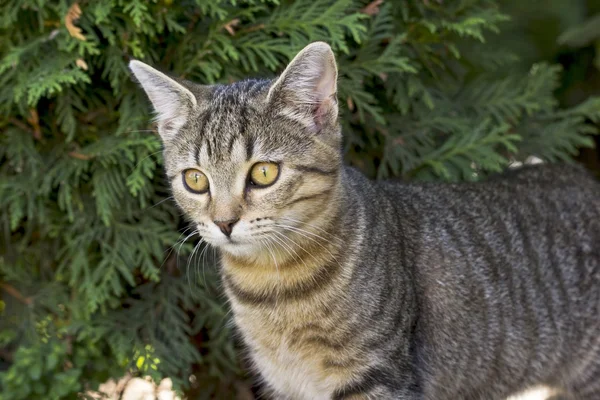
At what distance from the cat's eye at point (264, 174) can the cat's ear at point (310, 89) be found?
0.23 meters

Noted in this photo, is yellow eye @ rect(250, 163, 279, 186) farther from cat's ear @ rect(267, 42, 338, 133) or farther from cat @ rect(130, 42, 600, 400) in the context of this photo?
cat's ear @ rect(267, 42, 338, 133)

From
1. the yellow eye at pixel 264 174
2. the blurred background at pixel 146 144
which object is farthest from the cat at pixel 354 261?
the blurred background at pixel 146 144

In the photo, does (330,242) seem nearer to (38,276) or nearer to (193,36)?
(193,36)

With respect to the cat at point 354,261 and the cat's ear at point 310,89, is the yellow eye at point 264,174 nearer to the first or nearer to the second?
the cat at point 354,261

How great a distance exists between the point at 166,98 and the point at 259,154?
0.51 metres

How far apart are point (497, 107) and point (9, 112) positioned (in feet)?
8.20

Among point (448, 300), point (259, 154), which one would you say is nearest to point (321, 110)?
point (259, 154)

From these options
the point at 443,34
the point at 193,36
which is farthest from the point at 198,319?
the point at 443,34

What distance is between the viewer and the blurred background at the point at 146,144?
3.46 m

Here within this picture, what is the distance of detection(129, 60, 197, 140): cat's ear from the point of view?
2943 millimetres

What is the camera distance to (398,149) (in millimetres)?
3969

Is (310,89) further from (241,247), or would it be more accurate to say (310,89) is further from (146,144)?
(146,144)

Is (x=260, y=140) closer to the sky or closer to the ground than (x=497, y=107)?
closer to the sky

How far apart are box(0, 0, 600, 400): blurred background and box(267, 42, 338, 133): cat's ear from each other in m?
0.70
